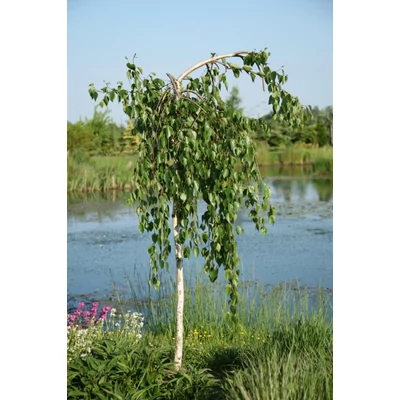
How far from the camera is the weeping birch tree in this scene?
2752mm

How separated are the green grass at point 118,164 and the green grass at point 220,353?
1.14 metres

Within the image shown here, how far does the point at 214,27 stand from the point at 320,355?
1.85 m

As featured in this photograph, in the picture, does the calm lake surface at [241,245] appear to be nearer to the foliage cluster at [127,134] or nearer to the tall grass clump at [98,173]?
the tall grass clump at [98,173]

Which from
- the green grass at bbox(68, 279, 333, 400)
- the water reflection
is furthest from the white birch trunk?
the water reflection

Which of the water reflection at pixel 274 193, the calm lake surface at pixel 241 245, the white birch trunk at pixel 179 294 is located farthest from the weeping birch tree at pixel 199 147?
the water reflection at pixel 274 193

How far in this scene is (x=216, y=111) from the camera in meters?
2.85

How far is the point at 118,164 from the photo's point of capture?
15.8ft

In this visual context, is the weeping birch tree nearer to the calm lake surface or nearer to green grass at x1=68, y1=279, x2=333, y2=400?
green grass at x1=68, y1=279, x2=333, y2=400

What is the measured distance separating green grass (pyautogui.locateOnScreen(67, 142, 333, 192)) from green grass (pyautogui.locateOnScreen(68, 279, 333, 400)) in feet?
3.74

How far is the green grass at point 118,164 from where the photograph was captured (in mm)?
4672

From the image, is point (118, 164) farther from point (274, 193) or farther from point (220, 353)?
point (220, 353)

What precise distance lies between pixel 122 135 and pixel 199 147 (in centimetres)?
151
